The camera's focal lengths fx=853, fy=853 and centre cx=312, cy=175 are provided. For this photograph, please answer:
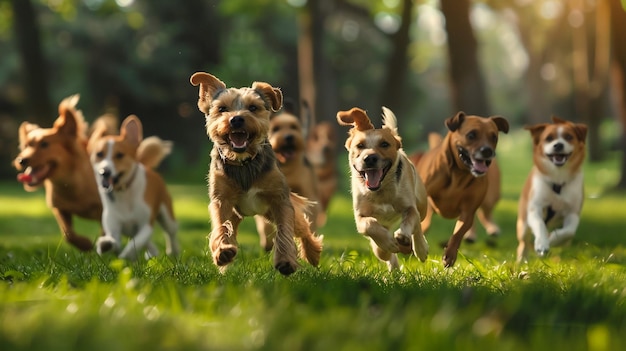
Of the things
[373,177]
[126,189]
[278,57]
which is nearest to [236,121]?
[373,177]

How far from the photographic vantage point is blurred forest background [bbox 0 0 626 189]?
59.6ft

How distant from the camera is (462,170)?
6.71 meters

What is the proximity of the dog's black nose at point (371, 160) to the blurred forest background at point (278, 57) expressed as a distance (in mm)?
10032

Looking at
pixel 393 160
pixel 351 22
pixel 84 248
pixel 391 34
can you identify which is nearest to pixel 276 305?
pixel 393 160

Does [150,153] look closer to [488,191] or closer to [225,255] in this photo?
[488,191]

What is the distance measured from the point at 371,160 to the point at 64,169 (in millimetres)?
3406

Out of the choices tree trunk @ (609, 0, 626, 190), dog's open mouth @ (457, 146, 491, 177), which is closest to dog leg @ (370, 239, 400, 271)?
dog's open mouth @ (457, 146, 491, 177)

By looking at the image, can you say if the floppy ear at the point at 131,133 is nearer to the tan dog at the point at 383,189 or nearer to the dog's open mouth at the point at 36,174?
the dog's open mouth at the point at 36,174

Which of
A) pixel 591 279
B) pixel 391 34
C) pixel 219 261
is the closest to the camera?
pixel 591 279

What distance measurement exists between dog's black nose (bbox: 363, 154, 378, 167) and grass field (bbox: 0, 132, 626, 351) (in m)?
0.67

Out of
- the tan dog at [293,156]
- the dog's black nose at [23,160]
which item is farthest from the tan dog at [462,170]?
the dog's black nose at [23,160]

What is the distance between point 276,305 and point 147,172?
4498mm

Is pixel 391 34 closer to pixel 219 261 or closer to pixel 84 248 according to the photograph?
pixel 84 248

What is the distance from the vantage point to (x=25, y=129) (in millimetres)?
7895
